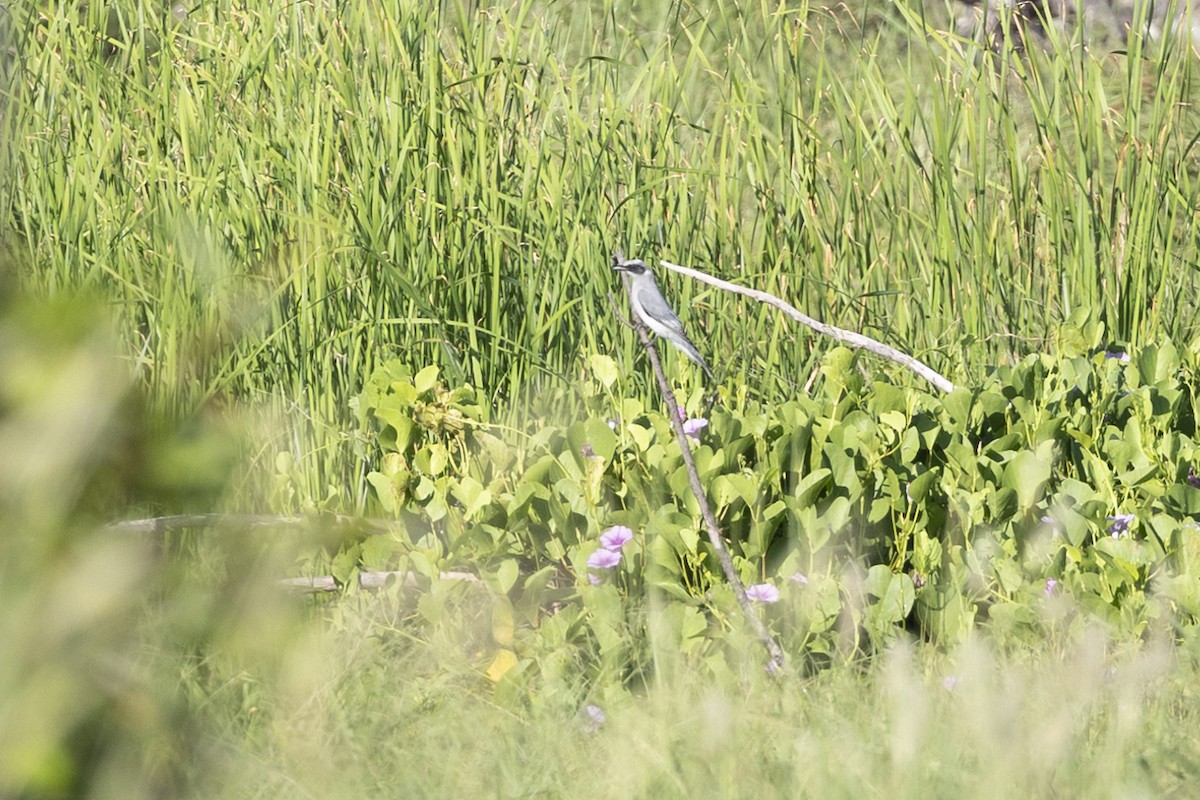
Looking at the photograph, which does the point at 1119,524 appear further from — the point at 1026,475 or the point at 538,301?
the point at 538,301

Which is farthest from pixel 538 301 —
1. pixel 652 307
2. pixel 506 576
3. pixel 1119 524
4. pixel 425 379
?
pixel 1119 524

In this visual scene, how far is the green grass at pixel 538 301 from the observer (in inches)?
80.5

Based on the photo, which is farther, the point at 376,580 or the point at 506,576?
the point at 376,580

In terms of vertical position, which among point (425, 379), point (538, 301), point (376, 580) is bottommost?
point (376, 580)

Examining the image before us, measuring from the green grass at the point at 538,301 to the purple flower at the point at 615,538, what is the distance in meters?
0.13

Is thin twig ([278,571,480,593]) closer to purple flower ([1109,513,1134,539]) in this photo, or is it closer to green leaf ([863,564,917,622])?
green leaf ([863,564,917,622])

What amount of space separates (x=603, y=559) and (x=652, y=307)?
0.85 meters

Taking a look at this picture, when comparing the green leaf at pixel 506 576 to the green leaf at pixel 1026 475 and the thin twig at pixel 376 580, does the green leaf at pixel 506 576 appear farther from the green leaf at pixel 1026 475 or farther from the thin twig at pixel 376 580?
the green leaf at pixel 1026 475

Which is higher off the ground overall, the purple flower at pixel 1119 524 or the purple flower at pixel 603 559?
the purple flower at pixel 1119 524

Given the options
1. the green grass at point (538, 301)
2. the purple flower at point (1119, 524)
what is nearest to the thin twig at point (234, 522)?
the green grass at point (538, 301)

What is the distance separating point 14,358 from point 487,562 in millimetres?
1693

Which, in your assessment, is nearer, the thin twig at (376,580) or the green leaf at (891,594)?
the green leaf at (891,594)

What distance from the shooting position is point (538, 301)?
380cm

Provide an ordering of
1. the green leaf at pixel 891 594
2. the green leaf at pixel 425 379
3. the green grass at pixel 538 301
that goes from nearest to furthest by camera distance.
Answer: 1. the green grass at pixel 538 301
2. the green leaf at pixel 891 594
3. the green leaf at pixel 425 379
